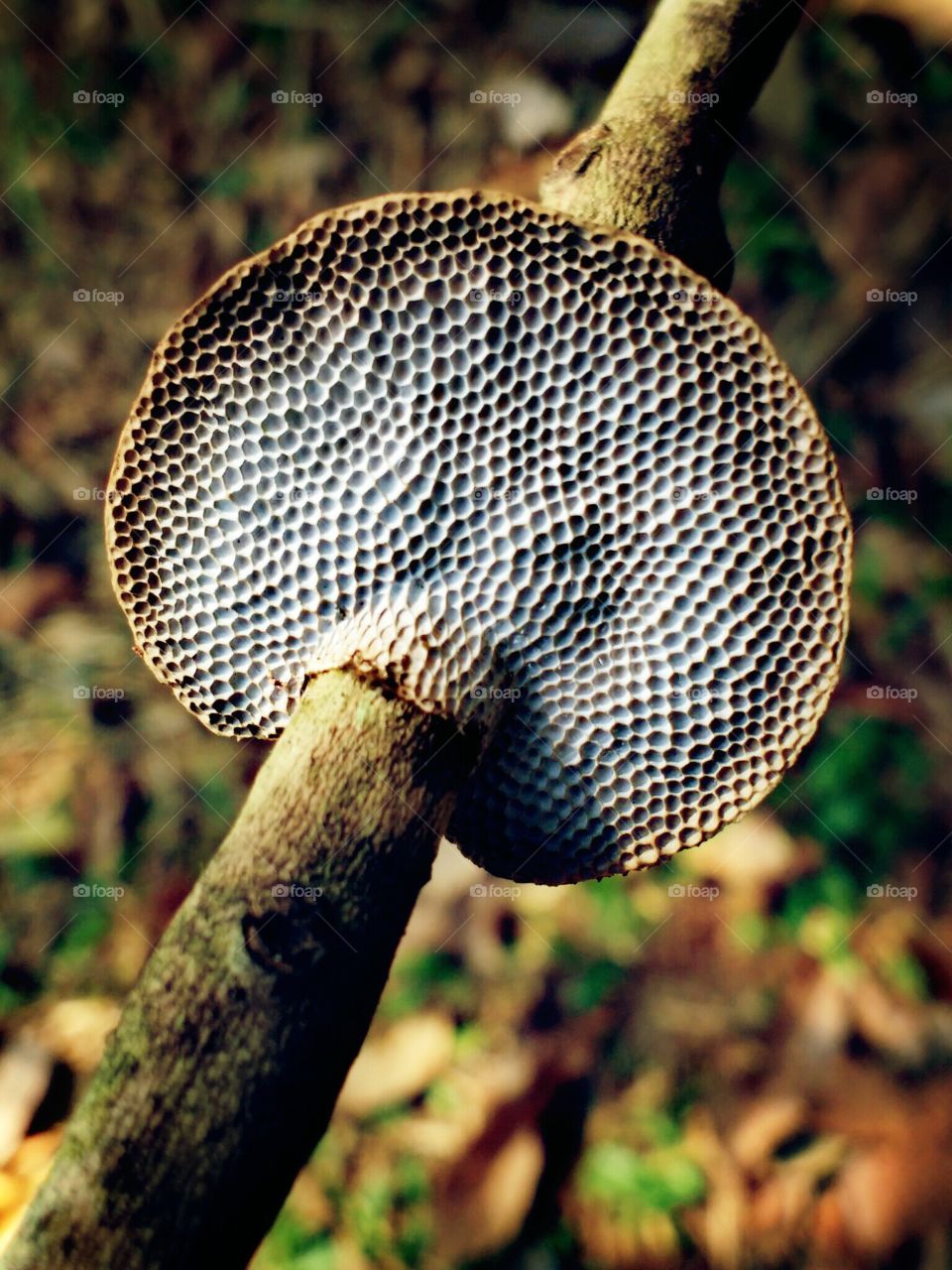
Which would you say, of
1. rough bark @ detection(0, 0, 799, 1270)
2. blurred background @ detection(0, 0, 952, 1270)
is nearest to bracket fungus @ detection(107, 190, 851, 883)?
rough bark @ detection(0, 0, 799, 1270)

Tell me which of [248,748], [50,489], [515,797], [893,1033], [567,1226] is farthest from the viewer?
[50,489]

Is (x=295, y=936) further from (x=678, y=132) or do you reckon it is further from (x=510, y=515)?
(x=678, y=132)

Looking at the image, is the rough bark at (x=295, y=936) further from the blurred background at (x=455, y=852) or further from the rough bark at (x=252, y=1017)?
the blurred background at (x=455, y=852)

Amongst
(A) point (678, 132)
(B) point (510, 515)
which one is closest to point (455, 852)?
(B) point (510, 515)

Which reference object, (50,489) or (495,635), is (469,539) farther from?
(50,489)

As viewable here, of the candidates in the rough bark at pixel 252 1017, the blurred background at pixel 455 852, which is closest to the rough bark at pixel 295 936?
the rough bark at pixel 252 1017

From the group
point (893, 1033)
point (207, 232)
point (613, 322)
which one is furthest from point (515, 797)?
point (207, 232)

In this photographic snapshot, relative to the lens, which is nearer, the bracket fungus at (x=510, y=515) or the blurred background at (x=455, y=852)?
the bracket fungus at (x=510, y=515)
